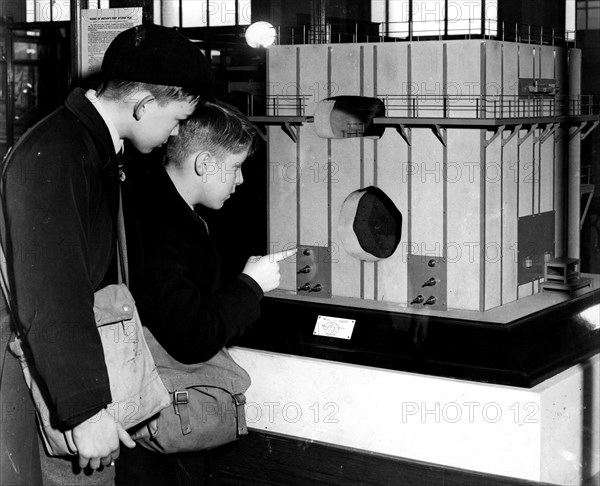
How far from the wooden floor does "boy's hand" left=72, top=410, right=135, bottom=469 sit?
0.93 meters

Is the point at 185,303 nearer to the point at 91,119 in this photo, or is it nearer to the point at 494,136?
the point at 91,119

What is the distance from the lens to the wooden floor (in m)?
2.81

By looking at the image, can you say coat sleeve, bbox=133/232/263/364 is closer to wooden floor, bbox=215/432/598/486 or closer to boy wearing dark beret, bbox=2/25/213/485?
boy wearing dark beret, bbox=2/25/213/485

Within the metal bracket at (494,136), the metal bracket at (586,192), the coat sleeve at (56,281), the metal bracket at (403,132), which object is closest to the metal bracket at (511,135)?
the metal bracket at (494,136)

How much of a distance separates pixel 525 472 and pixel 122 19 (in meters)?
1.96

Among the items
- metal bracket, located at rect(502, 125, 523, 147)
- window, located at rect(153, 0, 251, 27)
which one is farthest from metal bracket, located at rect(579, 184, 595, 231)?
window, located at rect(153, 0, 251, 27)

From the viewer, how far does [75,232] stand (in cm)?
192

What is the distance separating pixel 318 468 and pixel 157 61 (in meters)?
1.52

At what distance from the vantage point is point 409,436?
2873 millimetres

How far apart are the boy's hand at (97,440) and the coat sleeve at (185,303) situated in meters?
0.35

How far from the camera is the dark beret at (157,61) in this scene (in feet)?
6.99

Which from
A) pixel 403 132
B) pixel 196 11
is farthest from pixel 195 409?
pixel 196 11

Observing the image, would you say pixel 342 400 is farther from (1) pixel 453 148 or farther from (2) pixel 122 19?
(2) pixel 122 19

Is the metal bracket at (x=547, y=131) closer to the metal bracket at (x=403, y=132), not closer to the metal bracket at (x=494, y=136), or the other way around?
the metal bracket at (x=494, y=136)
